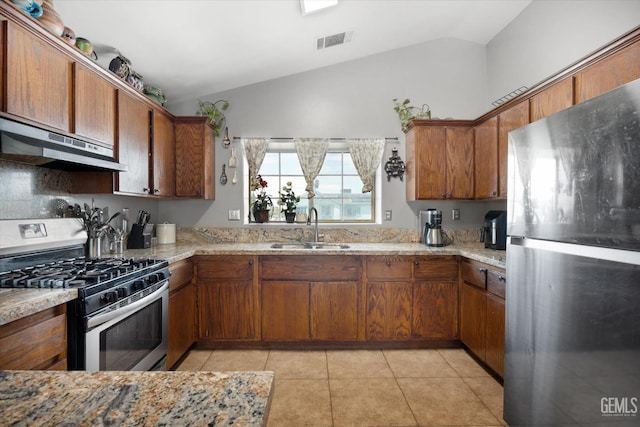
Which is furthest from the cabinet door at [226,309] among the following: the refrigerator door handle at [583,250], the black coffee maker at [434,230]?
the refrigerator door handle at [583,250]

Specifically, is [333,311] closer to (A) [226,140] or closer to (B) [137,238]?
(B) [137,238]

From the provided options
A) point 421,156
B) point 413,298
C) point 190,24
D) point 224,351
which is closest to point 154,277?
point 224,351

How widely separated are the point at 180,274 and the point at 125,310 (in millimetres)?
873

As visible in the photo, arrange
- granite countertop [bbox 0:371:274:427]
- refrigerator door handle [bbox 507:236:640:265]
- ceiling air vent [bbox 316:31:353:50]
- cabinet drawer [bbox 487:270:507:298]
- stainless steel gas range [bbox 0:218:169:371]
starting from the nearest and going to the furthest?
granite countertop [bbox 0:371:274:427] < refrigerator door handle [bbox 507:236:640:265] < stainless steel gas range [bbox 0:218:169:371] < cabinet drawer [bbox 487:270:507:298] < ceiling air vent [bbox 316:31:353:50]

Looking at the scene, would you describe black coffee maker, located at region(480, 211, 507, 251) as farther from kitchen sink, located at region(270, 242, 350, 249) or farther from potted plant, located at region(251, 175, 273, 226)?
potted plant, located at region(251, 175, 273, 226)

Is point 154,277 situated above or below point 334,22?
below

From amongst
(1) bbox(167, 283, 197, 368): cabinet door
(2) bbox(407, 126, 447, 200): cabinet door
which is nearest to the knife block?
(1) bbox(167, 283, 197, 368): cabinet door

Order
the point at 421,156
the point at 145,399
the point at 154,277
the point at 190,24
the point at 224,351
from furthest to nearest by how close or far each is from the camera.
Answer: the point at 421,156 → the point at 224,351 → the point at 190,24 → the point at 154,277 → the point at 145,399

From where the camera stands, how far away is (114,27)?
2158mm

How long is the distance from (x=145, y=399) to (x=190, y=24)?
8.32 ft

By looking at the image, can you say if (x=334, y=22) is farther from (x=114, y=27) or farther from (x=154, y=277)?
(x=154, y=277)

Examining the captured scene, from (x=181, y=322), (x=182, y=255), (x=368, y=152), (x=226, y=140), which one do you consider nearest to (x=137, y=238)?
(x=182, y=255)

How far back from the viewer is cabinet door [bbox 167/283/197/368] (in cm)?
240

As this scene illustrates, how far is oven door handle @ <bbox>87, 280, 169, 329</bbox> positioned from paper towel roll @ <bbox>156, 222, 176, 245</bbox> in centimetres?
115
